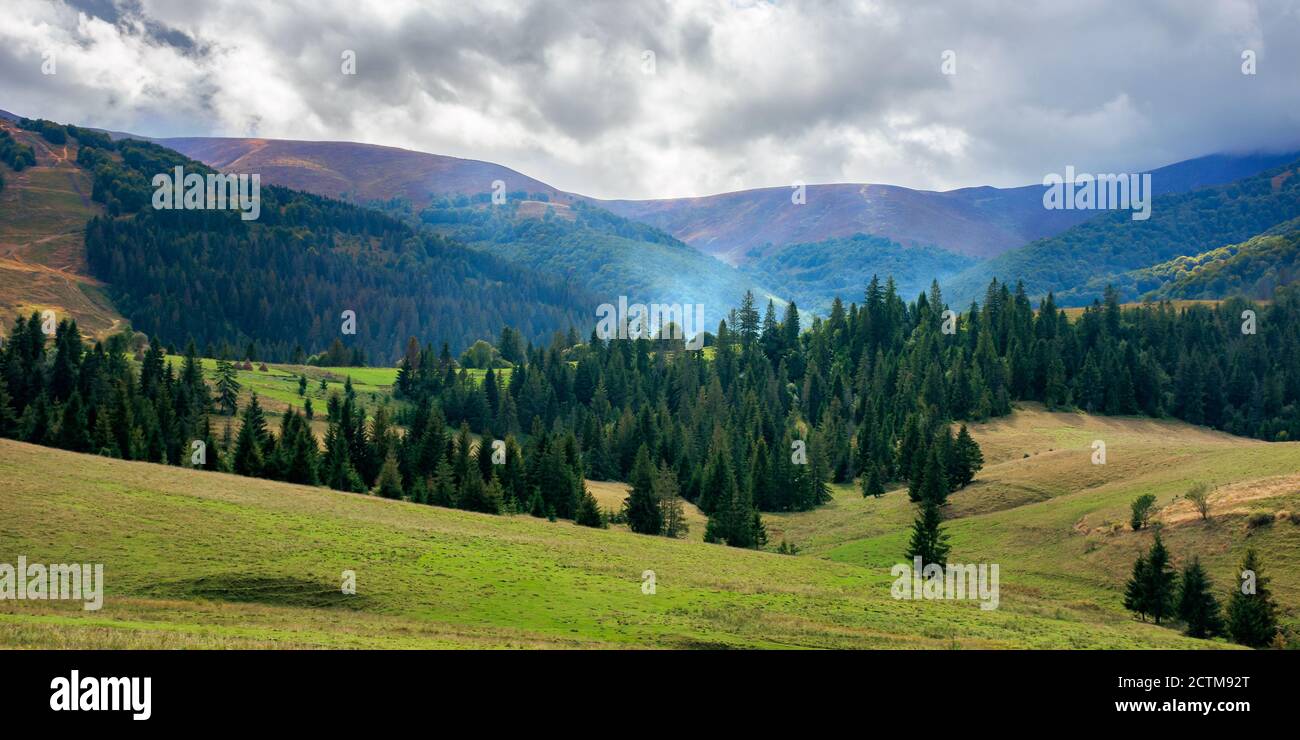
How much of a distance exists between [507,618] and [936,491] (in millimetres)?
70807

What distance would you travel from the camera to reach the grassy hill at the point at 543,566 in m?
51.5

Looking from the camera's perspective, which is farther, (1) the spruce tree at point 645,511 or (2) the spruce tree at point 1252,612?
(1) the spruce tree at point 645,511

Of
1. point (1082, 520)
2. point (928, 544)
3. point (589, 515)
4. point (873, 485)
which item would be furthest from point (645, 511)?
point (1082, 520)

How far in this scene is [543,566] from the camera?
74.1m

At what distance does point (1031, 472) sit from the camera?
119m

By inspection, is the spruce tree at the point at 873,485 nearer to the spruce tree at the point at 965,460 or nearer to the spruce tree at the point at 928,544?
the spruce tree at the point at 965,460

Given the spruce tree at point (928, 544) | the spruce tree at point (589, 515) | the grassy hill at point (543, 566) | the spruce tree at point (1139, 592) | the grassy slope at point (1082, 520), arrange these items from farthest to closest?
the spruce tree at point (589, 515), the spruce tree at point (928, 544), the grassy slope at point (1082, 520), the spruce tree at point (1139, 592), the grassy hill at point (543, 566)

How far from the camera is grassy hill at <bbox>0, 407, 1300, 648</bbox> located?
51469 mm

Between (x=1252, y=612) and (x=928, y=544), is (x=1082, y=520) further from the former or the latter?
(x=1252, y=612)

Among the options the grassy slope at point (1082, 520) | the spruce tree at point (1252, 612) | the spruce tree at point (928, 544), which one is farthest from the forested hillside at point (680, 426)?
the spruce tree at point (1252, 612)

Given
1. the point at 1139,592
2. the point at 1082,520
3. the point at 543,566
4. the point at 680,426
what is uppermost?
the point at 680,426

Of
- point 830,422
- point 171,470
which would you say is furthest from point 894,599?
point 830,422
